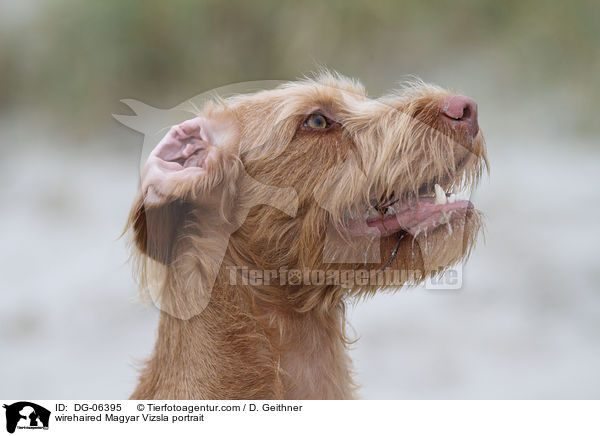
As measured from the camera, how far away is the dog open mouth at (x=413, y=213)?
129 centimetres

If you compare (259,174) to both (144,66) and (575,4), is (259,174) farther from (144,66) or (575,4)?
(575,4)

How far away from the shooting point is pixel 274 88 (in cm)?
147

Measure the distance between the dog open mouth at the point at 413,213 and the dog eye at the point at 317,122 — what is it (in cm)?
24

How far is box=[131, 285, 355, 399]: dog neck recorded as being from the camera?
1.33 metres

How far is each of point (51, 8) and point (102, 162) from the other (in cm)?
53

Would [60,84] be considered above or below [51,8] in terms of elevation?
below

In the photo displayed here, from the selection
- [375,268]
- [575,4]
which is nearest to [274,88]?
[375,268]

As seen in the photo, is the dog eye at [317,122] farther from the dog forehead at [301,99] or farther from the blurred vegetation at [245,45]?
the blurred vegetation at [245,45]

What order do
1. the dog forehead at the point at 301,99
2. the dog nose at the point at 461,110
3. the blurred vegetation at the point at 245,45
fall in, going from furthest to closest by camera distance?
1. the blurred vegetation at the point at 245,45
2. the dog forehead at the point at 301,99
3. the dog nose at the point at 461,110
